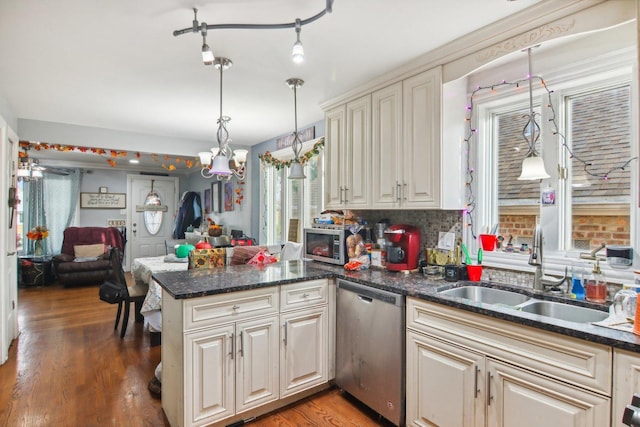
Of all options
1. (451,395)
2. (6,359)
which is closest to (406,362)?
(451,395)

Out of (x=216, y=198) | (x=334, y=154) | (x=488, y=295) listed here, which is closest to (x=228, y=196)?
(x=216, y=198)

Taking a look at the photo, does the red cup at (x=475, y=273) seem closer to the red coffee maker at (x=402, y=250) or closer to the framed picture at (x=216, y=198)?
the red coffee maker at (x=402, y=250)

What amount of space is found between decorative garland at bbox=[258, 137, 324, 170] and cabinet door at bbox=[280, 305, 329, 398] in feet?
6.19

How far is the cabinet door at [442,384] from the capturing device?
170 centimetres

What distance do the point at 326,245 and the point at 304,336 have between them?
0.83 metres

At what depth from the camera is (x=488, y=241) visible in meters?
2.28

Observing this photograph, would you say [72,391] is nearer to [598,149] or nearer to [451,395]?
[451,395]

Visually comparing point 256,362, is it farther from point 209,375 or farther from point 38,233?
point 38,233

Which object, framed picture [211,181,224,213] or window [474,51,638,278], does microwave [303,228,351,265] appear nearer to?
window [474,51,638,278]

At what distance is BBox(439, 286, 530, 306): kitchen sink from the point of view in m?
2.05

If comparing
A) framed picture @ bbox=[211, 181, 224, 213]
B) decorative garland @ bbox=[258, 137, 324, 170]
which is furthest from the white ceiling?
framed picture @ bbox=[211, 181, 224, 213]

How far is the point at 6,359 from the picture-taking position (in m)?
3.05

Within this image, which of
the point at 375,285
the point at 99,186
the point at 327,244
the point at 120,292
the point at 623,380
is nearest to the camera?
the point at 623,380

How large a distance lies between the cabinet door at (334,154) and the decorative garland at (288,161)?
554 mm
